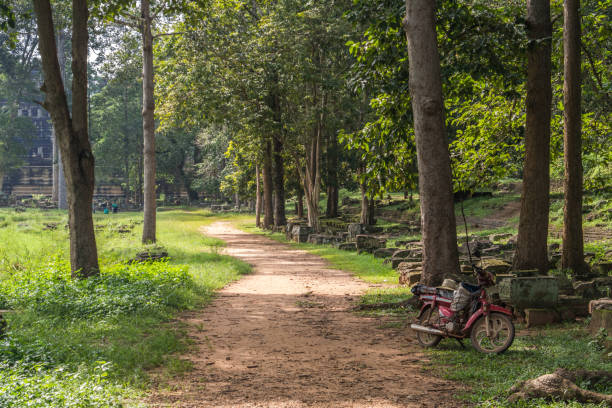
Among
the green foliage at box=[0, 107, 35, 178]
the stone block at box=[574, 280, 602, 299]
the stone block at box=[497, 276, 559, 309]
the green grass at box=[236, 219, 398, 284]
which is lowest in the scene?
the green grass at box=[236, 219, 398, 284]

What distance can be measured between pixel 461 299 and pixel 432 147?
3.22 meters

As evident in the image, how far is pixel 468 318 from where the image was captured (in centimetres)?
693

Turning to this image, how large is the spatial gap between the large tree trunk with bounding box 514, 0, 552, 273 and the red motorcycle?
4.31 m

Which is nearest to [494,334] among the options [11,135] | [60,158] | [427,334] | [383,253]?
[427,334]

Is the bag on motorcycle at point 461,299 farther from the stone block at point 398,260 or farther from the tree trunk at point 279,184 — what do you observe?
the tree trunk at point 279,184

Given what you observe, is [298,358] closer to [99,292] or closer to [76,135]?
[99,292]

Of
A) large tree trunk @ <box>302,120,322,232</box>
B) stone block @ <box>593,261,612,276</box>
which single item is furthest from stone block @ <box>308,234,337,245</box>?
stone block @ <box>593,261,612,276</box>

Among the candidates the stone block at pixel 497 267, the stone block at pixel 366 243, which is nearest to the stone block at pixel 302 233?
the stone block at pixel 366 243

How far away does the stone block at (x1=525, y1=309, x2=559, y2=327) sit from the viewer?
8.23 m

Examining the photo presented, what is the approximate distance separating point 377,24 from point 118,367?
7971 mm

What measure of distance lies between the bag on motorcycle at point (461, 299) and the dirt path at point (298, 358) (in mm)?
753

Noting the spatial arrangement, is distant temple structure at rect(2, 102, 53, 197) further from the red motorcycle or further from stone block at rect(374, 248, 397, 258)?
the red motorcycle

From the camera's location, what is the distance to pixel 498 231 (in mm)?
23797

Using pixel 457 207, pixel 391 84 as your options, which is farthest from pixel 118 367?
pixel 457 207
